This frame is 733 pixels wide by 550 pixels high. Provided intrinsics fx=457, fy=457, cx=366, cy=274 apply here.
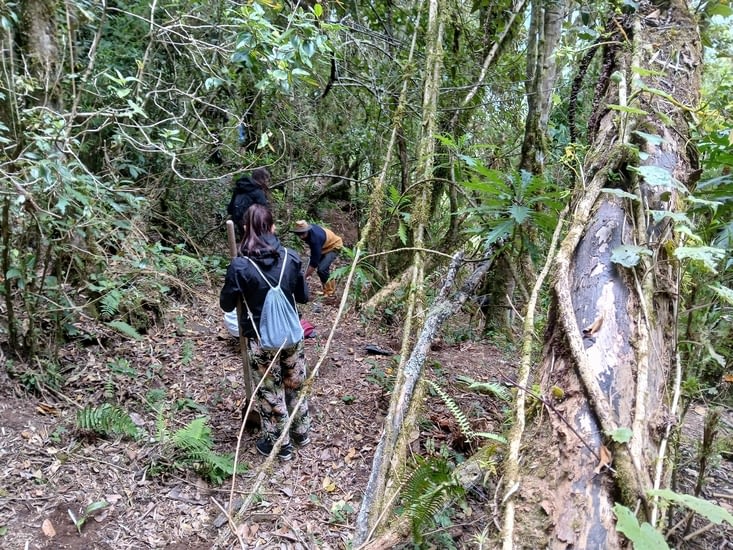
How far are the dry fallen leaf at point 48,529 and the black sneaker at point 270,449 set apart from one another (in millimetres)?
1532

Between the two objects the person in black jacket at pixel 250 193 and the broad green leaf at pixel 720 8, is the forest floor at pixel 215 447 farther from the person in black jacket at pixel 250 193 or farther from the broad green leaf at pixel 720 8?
the broad green leaf at pixel 720 8

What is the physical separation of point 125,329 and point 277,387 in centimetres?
205

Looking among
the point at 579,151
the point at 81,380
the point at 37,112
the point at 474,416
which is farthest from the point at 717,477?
the point at 37,112

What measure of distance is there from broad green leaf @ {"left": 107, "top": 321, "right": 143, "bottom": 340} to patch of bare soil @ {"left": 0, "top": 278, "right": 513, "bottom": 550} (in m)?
0.09

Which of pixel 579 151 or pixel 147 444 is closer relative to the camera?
pixel 579 151

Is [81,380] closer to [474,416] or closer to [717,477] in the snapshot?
[474,416]

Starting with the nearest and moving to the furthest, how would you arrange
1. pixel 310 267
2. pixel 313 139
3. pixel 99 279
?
1. pixel 99 279
2. pixel 310 267
3. pixel 313 139

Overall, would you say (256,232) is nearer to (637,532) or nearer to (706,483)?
(637,532)

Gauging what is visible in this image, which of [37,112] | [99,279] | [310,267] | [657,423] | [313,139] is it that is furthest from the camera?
[313,139]

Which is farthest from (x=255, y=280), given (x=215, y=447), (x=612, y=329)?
(x=612, y=329)

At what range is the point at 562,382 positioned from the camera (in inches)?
74.7

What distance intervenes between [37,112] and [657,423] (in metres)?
4.81

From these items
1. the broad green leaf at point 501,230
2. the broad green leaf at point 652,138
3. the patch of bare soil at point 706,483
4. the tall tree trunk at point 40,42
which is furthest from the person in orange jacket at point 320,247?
the broad green leaf at point 652,138

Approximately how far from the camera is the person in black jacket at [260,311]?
370 centimetres
